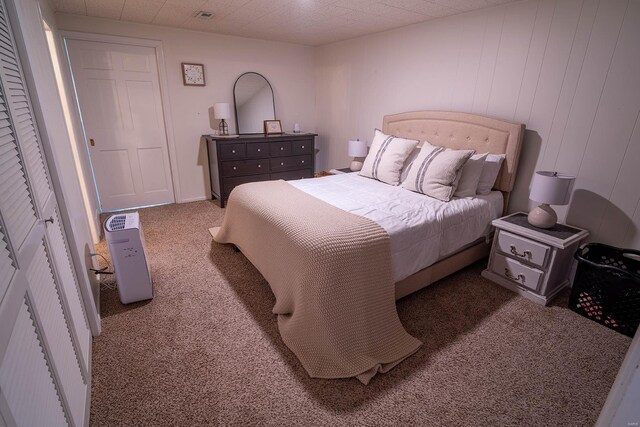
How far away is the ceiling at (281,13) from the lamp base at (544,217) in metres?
1.78

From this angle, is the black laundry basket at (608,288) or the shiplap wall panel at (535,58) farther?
the shiplap wall panel at (535,58)

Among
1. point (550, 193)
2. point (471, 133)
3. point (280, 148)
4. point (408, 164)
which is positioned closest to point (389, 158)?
point (408, 164)

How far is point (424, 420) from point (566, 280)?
1892 mm

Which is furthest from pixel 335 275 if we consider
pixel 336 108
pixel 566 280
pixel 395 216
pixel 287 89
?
pixel 287 89

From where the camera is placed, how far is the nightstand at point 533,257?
2215 mm

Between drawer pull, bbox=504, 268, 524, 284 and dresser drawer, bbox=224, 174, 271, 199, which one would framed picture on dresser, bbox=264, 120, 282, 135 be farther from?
drawer pull, bbox=504, 268, 524, 284

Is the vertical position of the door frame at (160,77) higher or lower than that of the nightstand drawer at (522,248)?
higher

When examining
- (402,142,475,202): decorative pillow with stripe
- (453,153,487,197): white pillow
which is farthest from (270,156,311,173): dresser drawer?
(453,153,487,197): white pillow

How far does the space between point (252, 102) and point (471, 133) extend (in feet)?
10.2

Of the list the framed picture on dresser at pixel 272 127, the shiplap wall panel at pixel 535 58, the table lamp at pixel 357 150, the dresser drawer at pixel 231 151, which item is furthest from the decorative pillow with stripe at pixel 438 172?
the framed picture on dresser at pixel 272 127

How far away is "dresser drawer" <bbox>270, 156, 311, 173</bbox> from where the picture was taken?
4555mm

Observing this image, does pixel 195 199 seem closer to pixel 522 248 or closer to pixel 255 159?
pixel 255 159

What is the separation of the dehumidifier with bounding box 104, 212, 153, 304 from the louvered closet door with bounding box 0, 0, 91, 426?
447 millimetres

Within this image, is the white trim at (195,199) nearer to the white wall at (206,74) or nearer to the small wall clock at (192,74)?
the white wall at (206,74)
